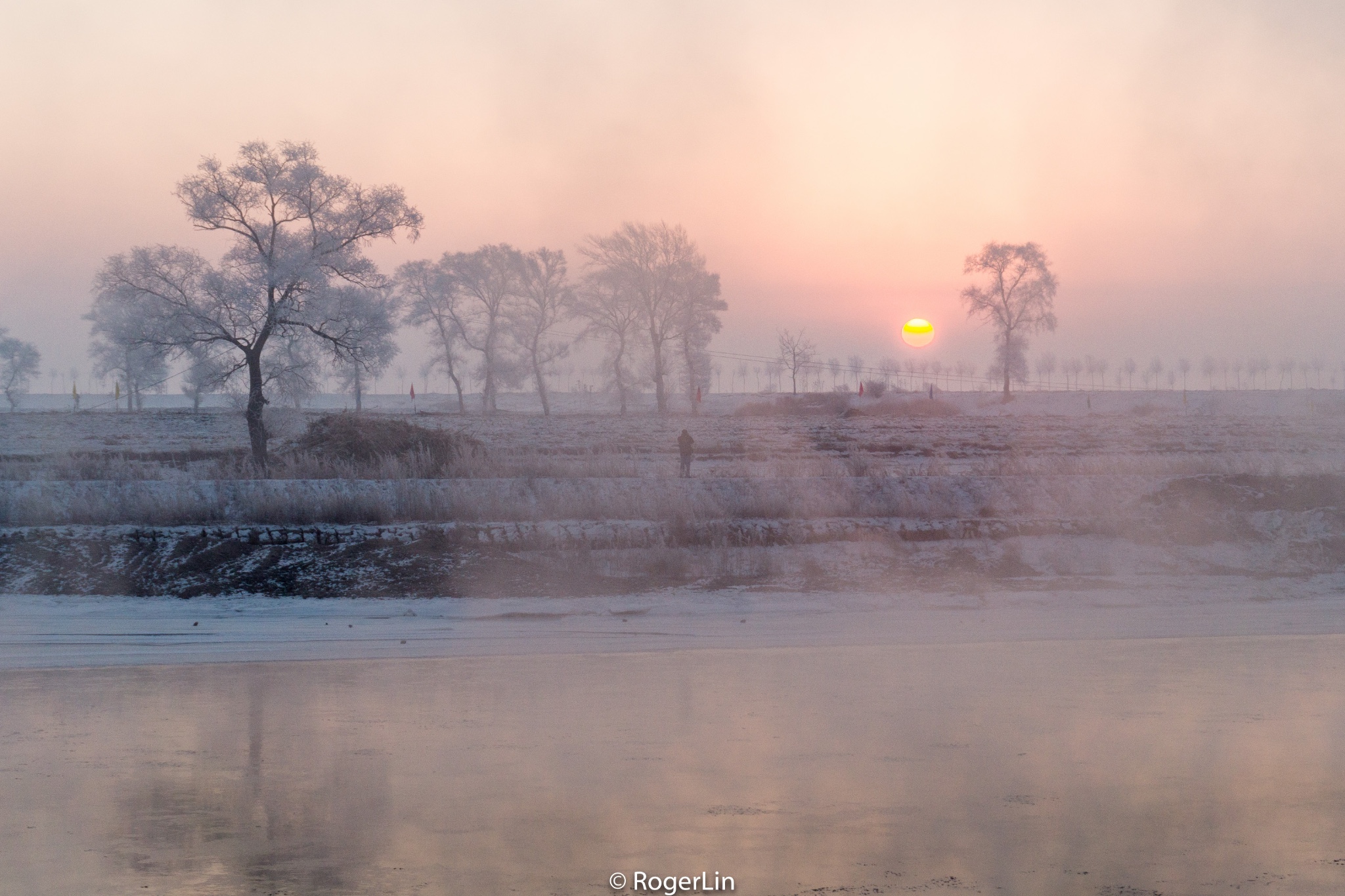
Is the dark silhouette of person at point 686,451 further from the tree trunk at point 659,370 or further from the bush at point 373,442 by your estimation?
the tree trunk at point 659,370

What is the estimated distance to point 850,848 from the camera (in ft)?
18.5

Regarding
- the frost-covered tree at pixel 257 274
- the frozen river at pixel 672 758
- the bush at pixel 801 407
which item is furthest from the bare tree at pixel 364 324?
the bush at pixel 801 407

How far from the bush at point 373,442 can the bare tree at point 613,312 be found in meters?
36.3

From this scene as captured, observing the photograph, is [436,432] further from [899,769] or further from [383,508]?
[899,769]

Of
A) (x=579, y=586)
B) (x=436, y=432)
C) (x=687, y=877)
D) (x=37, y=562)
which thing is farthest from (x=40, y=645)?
(x=436, y=432)

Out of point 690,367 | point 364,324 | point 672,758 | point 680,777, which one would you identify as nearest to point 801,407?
point 690,367

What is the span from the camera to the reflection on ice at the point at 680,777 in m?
5.43

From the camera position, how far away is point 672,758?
729cm

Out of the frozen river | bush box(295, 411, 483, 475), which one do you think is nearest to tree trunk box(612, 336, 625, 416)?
bush box(295, 411, 483, 475)

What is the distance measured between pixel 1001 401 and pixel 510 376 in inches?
1326

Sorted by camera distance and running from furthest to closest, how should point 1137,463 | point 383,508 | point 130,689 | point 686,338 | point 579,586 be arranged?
point 686,338 → point 1137,463 → point 383,508 → point 579,586 → point 130,689

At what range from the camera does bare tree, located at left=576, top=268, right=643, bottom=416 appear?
6569 cm

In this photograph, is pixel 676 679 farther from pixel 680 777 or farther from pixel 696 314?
pixel 696 314

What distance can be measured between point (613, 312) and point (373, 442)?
3961cm
